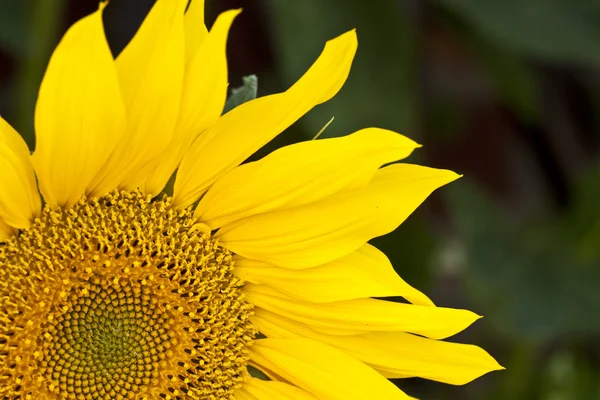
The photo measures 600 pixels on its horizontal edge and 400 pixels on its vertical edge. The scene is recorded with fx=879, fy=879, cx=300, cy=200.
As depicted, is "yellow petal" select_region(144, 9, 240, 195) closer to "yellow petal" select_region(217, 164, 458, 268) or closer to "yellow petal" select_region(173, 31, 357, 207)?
"yellow petal" select_region(173, 31, 357, 207)

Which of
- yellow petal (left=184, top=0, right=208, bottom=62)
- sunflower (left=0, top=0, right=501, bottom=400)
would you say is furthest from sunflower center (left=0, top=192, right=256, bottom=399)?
yellow petal (left=184, top=0, right=208, bottom=62)

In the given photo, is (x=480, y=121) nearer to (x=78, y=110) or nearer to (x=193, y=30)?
(x=193, y=30)

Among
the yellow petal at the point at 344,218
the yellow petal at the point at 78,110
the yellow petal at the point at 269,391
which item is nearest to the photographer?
the yellow petal at the point at 78,110

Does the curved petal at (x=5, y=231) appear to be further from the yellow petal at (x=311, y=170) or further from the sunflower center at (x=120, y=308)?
the yellow petal at (x=311, y=170)

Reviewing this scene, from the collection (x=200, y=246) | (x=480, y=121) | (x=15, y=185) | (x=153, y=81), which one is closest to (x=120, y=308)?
(x=200, y=246)

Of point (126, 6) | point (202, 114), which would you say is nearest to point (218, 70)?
point (202, 114)

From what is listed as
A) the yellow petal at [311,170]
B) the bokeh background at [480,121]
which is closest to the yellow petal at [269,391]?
the yellow petal at [311,170]

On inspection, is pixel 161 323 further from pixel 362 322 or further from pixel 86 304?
pixel 362 322
